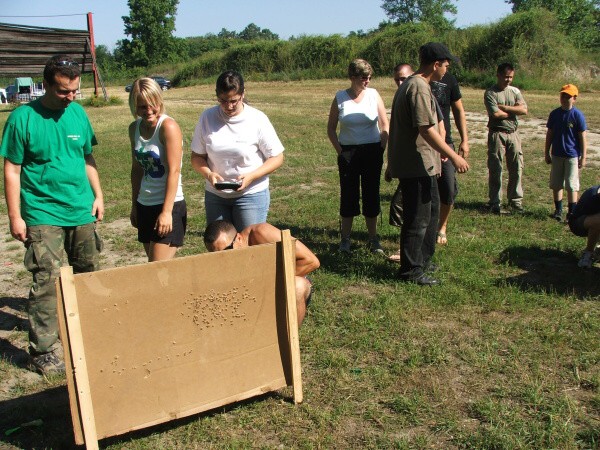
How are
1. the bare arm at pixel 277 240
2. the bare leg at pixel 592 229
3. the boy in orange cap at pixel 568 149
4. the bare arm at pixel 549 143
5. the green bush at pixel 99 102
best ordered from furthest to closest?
the green bush at pixel 99 102 < the bare arm at pixel 549 143 < the boy in orange cap at pixel 568 149 < the bare leg at pixel 592 229 < the bare arm at pixel 277 240

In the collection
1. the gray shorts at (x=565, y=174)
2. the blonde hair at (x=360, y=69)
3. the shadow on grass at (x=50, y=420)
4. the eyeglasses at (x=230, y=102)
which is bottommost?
the shadow on grass at (x=50, y=420)

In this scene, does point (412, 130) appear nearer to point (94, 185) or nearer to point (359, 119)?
point (359, 119)

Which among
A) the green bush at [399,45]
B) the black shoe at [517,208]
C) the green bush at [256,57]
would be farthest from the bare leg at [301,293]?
the green bush at [256,57]

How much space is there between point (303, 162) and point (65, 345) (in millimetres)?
8437

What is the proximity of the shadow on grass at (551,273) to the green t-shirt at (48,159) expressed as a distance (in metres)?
3.37

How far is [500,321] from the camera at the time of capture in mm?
4340

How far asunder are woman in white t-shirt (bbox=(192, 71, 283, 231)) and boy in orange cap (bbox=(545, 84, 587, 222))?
409 centimetres

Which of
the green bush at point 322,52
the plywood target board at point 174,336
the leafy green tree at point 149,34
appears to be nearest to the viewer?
the plywood target board at point 174,336

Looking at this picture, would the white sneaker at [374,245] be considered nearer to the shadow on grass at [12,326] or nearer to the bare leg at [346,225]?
the bare leg at [346,225]

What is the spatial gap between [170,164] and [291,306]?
50.5 inches

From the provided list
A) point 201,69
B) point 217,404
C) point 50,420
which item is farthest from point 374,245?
point 201,69

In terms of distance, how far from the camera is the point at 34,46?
2038 centimetres

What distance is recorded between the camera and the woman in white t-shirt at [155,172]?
12.7 ft

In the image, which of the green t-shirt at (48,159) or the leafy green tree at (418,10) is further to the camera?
the leafy green tree at (418,10)
